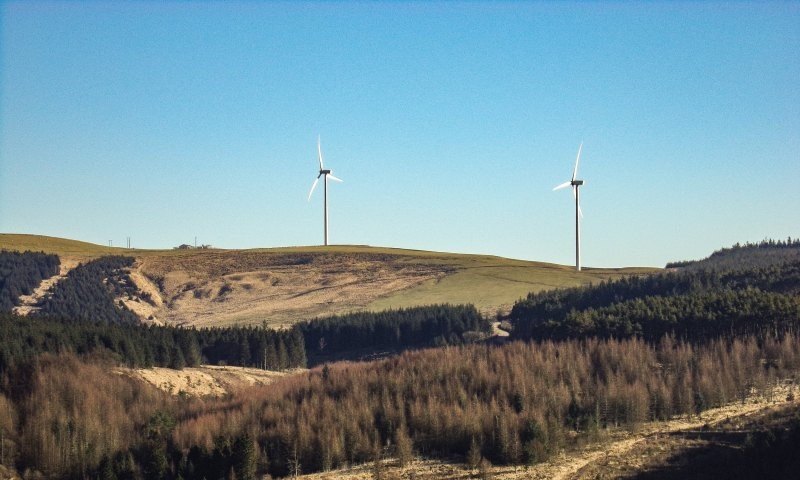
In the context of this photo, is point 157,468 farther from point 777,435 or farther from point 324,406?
point 777,435

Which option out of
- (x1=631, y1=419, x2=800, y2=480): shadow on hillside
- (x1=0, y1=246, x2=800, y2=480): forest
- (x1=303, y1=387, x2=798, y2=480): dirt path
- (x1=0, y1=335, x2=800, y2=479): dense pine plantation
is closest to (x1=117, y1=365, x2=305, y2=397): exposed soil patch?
(x1=0, y1=246, x2=800, y2=480): forest

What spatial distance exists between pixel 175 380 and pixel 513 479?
2544 inches

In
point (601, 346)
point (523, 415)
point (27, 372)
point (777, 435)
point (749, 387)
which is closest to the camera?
point (777, 435)

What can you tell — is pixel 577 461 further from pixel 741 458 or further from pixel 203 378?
pixel 203 378

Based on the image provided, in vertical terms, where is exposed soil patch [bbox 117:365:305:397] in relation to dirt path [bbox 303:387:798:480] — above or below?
above

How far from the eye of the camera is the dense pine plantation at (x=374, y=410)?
112m

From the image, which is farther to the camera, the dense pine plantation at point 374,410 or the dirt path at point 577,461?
the dense pine plantation at point 374,410

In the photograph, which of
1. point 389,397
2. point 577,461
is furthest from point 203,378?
point 577,461

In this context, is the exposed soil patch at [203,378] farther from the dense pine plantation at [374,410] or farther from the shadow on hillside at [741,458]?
the shadow on hillside at [741,458]

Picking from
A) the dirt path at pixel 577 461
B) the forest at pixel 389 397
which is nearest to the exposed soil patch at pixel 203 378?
the forest at pixel 389 397

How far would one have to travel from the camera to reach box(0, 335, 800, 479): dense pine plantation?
367ft

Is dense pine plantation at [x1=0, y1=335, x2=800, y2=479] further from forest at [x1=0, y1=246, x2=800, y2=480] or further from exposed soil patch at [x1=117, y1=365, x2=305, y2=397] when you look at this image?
exposed soil patch at [x1=117, y1=365, x2=305, y2=397]

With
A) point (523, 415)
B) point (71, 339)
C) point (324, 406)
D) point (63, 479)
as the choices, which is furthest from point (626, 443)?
point (71, 339)

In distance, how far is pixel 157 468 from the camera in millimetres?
111125
